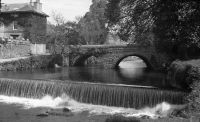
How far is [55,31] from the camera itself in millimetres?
54031

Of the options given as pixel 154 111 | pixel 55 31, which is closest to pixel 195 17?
pixel 154 111

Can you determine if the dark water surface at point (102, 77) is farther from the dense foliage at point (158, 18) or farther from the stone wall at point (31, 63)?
the dense foliage at point (158, 18)

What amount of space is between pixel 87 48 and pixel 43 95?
2429 centimetres

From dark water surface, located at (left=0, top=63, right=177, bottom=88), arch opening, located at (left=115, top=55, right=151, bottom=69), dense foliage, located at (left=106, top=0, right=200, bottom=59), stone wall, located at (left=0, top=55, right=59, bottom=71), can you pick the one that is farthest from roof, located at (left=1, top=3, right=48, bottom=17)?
dense foliage, located at (left=106, top=0, right=200, bottom=59)

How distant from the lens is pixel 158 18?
12719 millimetres

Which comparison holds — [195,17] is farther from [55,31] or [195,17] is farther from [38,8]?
[38,8]

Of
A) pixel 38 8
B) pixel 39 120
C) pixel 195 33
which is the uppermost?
pixel 38 8

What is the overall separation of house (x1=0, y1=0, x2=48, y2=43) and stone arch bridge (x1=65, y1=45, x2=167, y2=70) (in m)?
8.30

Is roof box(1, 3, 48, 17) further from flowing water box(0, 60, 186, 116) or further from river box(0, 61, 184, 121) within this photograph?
river box(0, 61, 184, 121)

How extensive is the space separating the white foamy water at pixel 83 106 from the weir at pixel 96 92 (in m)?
0.38

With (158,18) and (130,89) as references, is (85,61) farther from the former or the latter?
(158,18)

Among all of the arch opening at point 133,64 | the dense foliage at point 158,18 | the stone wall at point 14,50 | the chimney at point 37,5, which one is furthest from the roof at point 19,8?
the dense foliage at point 158,18

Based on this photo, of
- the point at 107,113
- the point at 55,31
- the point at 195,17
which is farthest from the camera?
the point at 55,31

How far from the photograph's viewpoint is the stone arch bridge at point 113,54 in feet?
140
